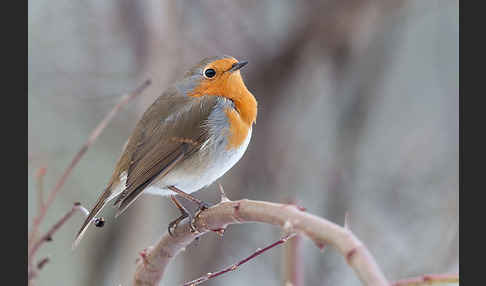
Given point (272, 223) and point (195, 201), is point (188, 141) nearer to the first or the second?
point (195, 201)

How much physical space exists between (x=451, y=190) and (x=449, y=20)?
123 cm

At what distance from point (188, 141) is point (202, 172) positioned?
13 cm

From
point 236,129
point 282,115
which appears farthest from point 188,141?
point 282,115

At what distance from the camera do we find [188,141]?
6.91 feet

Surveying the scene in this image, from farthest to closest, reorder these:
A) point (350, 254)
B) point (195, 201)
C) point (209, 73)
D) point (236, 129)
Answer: point (209, 73) < point (236, 129) < point (195, 201) < point (350, 254)

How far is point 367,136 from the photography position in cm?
401

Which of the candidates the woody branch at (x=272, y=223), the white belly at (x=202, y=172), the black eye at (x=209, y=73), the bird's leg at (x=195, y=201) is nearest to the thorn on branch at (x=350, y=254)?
the woody branch at (x=272, y=223)

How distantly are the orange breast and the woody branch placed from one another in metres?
0.48

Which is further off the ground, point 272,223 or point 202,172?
point 272,223

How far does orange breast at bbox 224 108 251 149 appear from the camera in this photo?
2035mm

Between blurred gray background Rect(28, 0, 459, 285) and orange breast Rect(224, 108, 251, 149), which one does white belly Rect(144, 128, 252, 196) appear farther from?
blurred gray background Rect(28, 0, 459, 285)

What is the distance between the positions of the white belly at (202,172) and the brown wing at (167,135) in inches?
1.6

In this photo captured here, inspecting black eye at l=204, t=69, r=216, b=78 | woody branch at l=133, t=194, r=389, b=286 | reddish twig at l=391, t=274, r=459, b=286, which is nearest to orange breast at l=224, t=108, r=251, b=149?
black eye at l=204, t=69, r=216, b=78

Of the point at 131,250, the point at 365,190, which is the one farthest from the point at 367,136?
the point at 131,250
